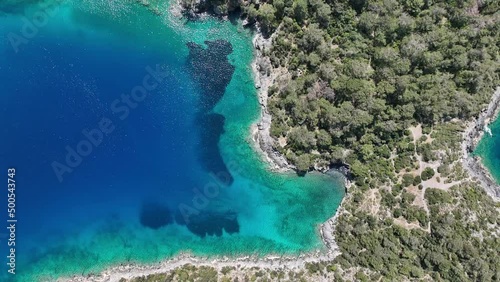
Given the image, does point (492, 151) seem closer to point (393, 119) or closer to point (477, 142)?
point (477, 142)

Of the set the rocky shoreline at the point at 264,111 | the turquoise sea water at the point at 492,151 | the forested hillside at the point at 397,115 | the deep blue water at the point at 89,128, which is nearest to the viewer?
the forested hillside at the point at 397,115

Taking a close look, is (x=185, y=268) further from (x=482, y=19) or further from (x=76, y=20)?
(x=482, y=19)

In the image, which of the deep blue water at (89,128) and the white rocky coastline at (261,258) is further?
the white rocky coastline at (261,258)

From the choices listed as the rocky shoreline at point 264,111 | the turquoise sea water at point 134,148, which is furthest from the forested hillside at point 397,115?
the turquoise sea water at point 134,148

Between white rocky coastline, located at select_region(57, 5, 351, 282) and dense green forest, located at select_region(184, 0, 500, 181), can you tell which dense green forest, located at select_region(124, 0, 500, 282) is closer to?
dense green forest, located at select_region(184, 0, 500, 181)

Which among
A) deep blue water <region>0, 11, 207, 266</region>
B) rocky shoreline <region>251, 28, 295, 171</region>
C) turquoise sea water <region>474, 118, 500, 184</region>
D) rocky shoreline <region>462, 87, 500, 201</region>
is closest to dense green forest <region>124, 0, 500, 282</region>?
rocky shoreline <region>462, 87, 500, 201</region>

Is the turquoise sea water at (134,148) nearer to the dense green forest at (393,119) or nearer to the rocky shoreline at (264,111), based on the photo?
the rocky shoreline at (264,111)

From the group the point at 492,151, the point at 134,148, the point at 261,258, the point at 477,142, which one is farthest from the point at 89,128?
the point at 492,151
